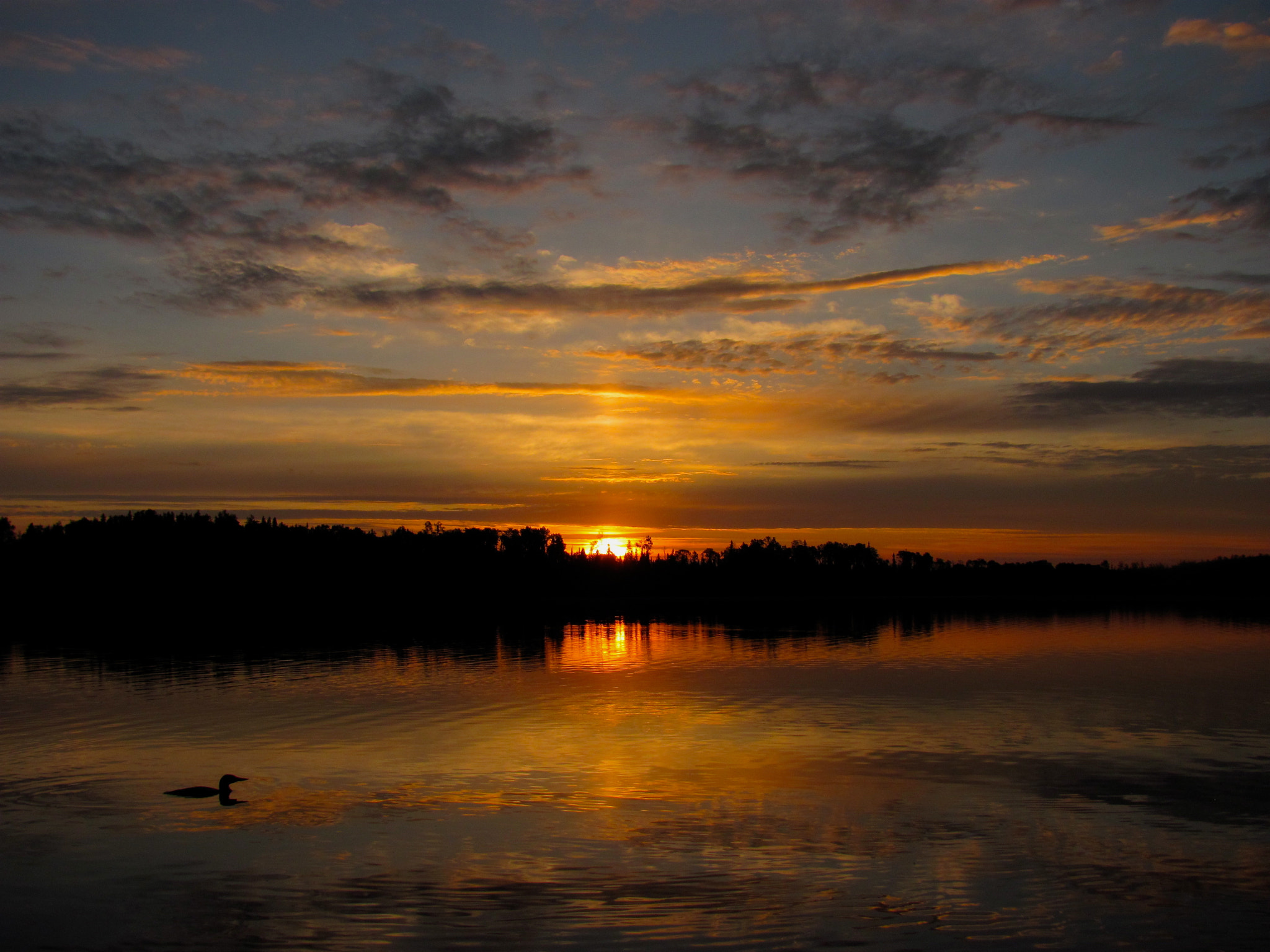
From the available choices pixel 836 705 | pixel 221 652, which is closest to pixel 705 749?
pixel 836 705

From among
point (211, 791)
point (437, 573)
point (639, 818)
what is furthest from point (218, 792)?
point (437, 573)

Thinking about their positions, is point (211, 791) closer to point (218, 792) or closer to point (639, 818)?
point (218, 792)

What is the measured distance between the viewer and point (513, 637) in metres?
69.8

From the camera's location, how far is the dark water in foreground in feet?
40.2

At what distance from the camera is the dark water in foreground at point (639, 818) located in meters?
12.3

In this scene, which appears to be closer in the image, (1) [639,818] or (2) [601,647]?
(1) [639,818]

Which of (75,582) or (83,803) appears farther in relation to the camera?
(75,582)

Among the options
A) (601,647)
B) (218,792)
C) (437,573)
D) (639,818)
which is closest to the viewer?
(639,818)

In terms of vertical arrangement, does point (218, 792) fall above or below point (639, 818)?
above

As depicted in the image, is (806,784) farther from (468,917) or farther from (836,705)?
(836,705)

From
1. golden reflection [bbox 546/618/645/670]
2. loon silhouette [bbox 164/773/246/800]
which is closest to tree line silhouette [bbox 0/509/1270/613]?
golden reflection [bbox 546/618/645/670]

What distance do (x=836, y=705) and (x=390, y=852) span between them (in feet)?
69.1

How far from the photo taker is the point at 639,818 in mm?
17625

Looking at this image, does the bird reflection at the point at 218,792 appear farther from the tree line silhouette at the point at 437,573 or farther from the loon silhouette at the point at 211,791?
the tree line silhouette at the point at 437,573
